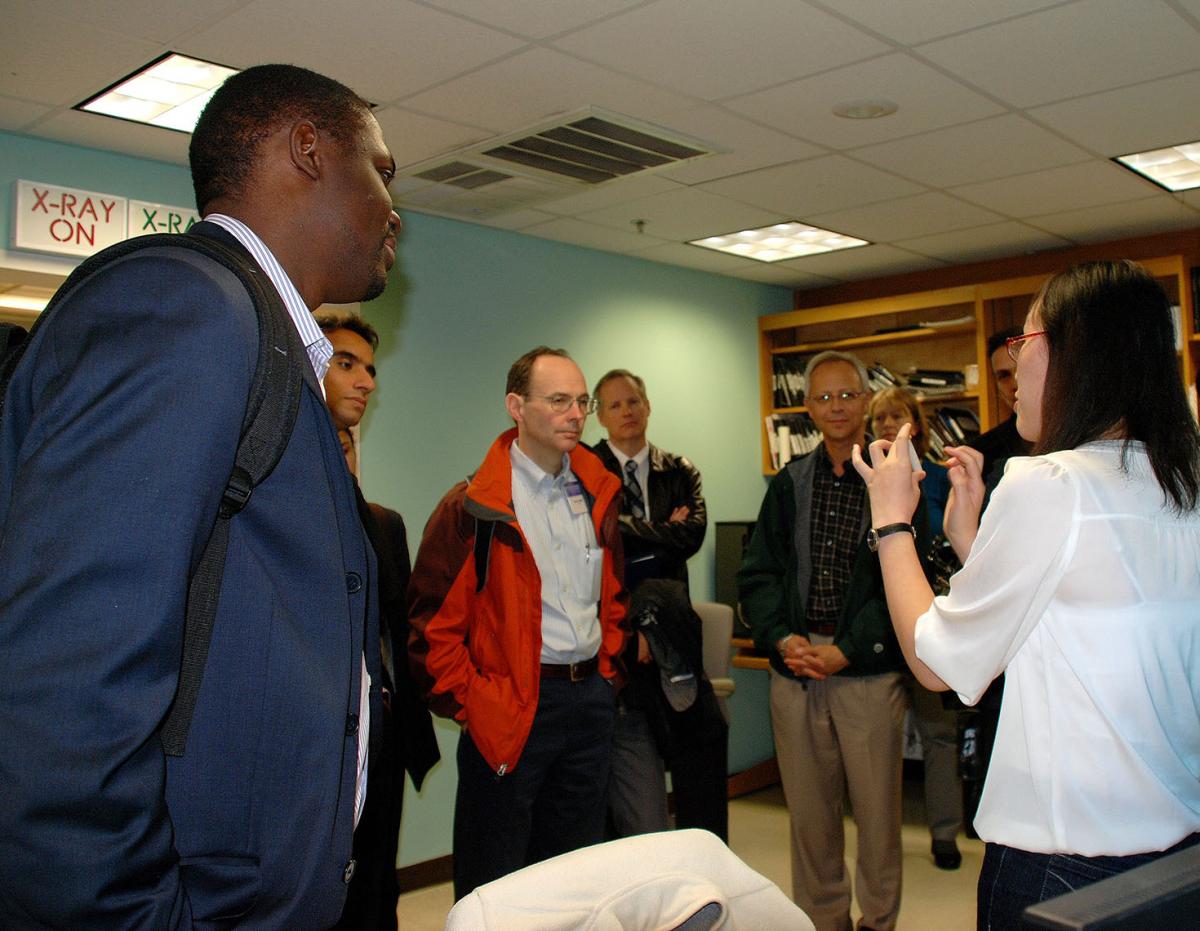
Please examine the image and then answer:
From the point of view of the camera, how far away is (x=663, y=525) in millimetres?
3873

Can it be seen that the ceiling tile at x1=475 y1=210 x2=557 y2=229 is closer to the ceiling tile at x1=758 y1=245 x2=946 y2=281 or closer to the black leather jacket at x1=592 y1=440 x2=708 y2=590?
the black leather jacket at x1=592 y1=440 x2=708 y2=590

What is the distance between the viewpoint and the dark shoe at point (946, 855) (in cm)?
429

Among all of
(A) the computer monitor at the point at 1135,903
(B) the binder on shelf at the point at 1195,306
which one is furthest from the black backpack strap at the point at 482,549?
(B) the binder on shelf at the point at 1195,306

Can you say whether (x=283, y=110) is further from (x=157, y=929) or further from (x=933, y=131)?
(x=933, y=131)

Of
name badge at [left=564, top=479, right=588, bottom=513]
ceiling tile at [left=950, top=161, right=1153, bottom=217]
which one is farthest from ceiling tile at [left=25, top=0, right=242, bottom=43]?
ceiling tile at [left=950, top=161, right=1153, bottom=217]

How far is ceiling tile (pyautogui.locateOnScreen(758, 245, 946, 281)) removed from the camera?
18.1 feet

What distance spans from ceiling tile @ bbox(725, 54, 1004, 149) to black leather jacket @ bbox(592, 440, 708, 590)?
4.53 ft

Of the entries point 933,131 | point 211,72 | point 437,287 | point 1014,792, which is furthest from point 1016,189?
point 1014,792

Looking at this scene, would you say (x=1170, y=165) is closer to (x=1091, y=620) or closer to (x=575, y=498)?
(x=575, y=498)

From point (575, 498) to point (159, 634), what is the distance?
2.28m

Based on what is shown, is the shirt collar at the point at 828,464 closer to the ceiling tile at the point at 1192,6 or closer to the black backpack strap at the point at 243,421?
the ceiling tile at the point at 1192,6

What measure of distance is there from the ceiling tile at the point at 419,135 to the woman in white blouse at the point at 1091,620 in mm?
2449

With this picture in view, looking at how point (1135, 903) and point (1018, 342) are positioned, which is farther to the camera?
point (1018, 342)

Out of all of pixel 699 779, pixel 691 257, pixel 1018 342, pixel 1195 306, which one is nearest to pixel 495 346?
pixel 691 257
